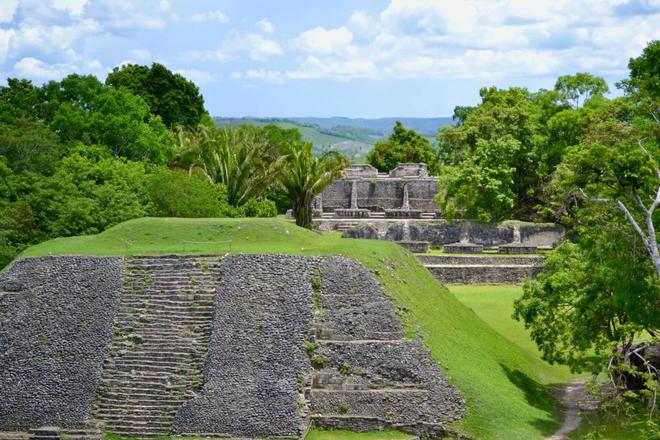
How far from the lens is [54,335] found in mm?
23250

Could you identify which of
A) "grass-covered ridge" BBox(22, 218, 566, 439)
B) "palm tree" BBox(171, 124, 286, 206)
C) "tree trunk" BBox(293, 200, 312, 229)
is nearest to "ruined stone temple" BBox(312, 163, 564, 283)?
"tree trunk" BBox(293, 200, 312, 229)

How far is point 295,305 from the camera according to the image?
77.7 feet

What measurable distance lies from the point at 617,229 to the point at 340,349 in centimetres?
673

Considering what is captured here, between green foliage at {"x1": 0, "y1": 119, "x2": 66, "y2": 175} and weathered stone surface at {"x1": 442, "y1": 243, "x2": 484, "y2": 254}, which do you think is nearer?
green foliage at {"x1": 0, "y1": 119, "x2": 66, "y2": 175}

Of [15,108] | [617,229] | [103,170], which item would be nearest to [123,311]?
[617,229]

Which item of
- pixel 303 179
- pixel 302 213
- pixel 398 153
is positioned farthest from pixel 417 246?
pixel 398 153

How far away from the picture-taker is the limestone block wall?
192 feet

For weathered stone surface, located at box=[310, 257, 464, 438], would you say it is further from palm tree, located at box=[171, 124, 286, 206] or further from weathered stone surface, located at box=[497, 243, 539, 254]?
weathered stone surface, located at box=[497, 243, 539, 254]

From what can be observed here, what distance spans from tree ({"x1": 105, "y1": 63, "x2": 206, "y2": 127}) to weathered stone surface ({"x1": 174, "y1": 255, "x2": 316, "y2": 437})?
1707 inches

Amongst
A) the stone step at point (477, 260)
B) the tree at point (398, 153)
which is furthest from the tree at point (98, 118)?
the tree at point (398, 153)

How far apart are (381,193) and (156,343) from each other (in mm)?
36986

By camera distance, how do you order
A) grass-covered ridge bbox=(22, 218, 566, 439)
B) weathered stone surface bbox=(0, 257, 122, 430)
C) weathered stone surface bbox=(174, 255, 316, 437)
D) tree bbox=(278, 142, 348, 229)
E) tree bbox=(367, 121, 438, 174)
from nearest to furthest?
weathered stone surface bbox=(174, 255, 316, 437), weathered stone surface bbox=(0, 257, 122, 430), grass-covered ridge bbox=(22, 218, 566, 439), tree bbox=(278, 142, 348, 229), tree bbox=(367, 121, 438, 174)

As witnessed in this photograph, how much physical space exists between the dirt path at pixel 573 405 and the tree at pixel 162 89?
4458 centimetres

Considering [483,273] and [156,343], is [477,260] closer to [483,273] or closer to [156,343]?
[483,273]
